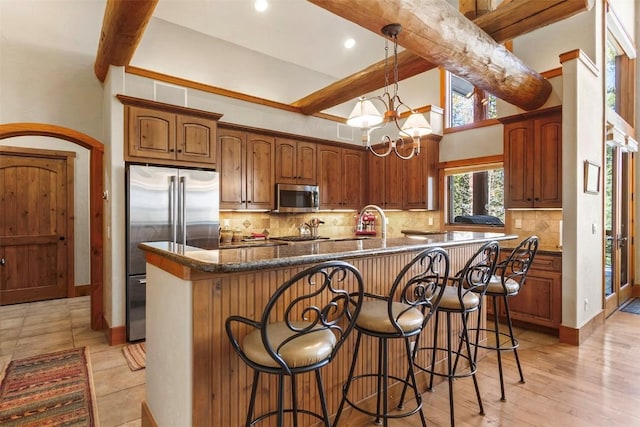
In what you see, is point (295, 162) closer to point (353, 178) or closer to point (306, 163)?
point (306, 163)

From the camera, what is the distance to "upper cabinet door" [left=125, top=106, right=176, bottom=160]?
3.52 m

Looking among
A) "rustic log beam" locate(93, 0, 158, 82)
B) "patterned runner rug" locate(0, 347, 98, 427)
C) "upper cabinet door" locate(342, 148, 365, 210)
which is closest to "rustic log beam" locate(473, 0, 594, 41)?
"rustic log beam" locate(93, 0, 158, 82)

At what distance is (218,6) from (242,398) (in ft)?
15.1

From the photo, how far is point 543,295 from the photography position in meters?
3.71

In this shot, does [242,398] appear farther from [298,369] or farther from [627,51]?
[627,51]

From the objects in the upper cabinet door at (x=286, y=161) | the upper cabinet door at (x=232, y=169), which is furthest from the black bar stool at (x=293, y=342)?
the upper cabinet door at (x=286, y=161)

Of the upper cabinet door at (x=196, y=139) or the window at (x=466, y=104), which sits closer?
the upper cabinet door at (x=196, y=139)

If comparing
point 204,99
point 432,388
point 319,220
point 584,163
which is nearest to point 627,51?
point 584,163

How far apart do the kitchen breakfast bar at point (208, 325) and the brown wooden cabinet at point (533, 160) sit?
2.76 metres

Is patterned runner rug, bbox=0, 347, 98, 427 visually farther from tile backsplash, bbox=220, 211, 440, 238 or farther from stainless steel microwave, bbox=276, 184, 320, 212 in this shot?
stainless steel microwave, bbox=276, 184, 320, 212

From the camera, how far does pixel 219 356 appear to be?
1.59 m

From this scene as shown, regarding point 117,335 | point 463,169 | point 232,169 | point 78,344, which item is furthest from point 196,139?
point 463,169

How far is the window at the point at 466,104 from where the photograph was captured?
15.9 ft

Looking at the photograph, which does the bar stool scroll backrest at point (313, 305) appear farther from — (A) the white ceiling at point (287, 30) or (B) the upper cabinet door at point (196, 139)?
(A) the white ceiling at point (287, 30)
